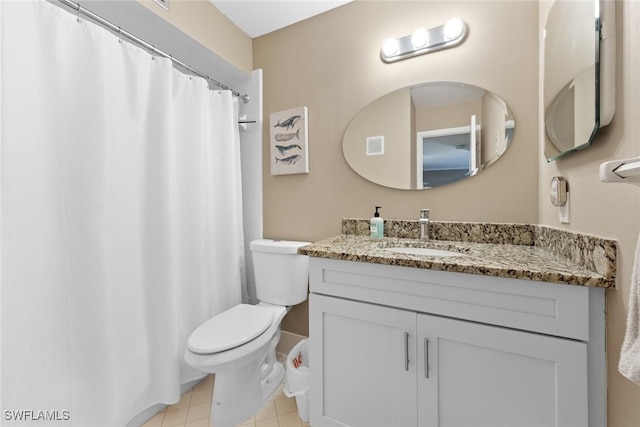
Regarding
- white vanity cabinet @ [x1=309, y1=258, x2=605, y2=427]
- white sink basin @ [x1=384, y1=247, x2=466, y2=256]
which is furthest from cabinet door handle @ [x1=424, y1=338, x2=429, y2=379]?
white sink basin @ [x1=384, y1=247, x2=466, y2=256]

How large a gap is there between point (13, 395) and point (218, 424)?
0.78 metres

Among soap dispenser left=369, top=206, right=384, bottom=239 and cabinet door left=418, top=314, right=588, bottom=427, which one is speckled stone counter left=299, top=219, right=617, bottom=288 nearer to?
soap dispenser left=369, top=206, right=384, bottom=239

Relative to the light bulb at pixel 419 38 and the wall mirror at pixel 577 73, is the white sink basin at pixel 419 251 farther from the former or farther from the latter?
the light bulb at pixel 419 38

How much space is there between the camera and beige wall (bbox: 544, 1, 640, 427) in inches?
24.1

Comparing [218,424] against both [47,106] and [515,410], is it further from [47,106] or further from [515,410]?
[47,106]

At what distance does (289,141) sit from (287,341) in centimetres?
145

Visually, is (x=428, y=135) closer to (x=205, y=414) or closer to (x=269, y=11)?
(x=269, y=11)

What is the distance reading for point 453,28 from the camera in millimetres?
1338

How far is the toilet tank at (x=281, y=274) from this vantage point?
162 cm

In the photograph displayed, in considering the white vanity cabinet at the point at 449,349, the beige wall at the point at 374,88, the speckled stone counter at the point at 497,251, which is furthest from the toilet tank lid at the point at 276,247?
the white vanity cabinet at the point at 449,349

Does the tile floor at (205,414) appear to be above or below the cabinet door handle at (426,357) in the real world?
below

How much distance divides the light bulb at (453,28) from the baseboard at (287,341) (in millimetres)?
2044

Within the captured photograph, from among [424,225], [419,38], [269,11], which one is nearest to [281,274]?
[424,225]

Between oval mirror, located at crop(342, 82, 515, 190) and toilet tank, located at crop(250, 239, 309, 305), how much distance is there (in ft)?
2.23
